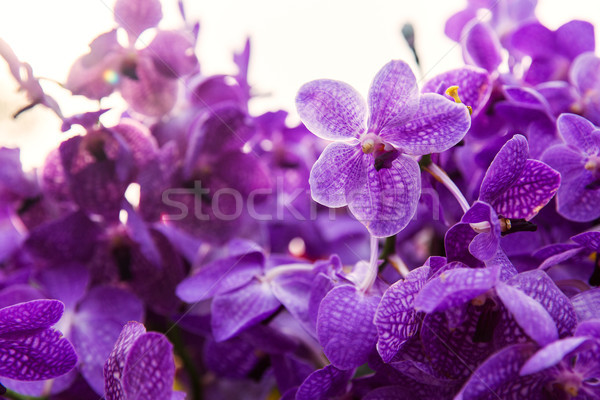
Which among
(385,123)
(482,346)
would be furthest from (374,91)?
(482,346)

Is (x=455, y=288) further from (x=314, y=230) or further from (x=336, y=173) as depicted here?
(x=314, y=230)

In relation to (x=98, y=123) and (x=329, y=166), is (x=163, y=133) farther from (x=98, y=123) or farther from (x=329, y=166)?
(x=329, y=166)

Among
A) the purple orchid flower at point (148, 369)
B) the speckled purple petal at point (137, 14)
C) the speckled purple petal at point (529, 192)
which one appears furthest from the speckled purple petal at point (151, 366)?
the speckled purple petal at point (137, 14)

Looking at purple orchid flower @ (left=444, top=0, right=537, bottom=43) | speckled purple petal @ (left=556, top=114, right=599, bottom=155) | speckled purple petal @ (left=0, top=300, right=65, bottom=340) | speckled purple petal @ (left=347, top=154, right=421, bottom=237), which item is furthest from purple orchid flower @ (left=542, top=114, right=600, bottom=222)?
speckled purple petal @ (left=0, top=300, right=65, bottom=340)

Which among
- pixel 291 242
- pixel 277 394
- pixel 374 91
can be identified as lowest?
pixel 277 394

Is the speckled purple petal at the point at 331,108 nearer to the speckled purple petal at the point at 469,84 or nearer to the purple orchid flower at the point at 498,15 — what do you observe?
the speckled purple petal at the point at 469,84

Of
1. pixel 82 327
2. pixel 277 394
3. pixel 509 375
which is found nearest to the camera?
pixel 509 375

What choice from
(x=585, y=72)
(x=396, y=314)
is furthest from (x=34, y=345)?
(x=585, y=72)
